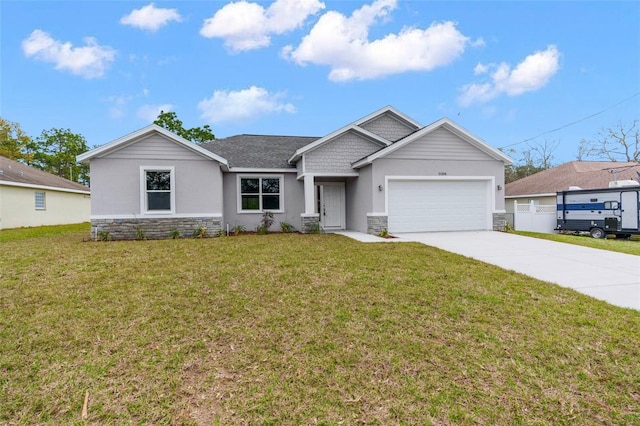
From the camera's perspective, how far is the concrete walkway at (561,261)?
5.65m

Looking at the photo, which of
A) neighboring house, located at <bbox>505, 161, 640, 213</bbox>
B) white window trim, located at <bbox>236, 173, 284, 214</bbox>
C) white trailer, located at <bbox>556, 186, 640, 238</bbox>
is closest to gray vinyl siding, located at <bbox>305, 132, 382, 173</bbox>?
white window trim, located at <bbox>236, 173, 284, 214</bbox>

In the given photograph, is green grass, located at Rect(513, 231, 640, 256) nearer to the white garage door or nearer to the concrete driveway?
the concrete driveway

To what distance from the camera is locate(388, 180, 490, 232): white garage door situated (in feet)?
43.1

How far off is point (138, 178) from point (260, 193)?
16.0ft

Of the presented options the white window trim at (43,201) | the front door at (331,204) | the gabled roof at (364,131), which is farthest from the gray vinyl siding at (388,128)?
the white window trim at (43,201)

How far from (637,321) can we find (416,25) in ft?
52.4

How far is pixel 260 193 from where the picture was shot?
14781 millimetres

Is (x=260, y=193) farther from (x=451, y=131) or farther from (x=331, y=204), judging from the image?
(x=451, y=131)

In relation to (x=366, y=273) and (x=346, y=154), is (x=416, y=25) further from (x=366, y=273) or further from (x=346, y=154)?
(x=366, y=273)

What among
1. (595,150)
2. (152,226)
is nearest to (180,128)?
(152,226)

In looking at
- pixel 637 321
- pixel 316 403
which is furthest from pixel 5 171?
pixel 637 321

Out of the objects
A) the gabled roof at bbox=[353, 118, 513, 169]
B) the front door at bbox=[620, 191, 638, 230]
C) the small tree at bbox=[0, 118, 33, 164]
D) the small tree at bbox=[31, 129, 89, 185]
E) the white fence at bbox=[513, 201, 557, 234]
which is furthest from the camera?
the small tree at bbox=[31, 129, 89, 185]

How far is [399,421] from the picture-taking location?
2607 millimetres

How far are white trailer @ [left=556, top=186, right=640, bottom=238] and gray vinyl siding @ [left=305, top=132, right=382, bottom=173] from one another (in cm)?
1274
